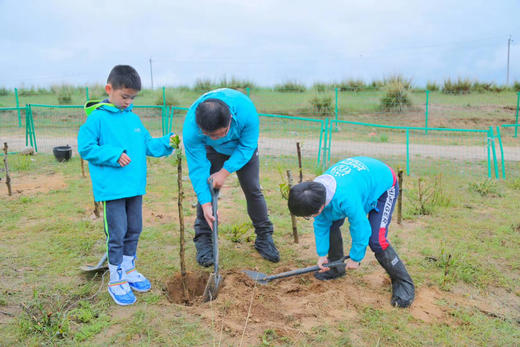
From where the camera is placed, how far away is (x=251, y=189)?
387 cm

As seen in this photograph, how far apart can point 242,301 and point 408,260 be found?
1790mm

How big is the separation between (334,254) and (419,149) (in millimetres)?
8579

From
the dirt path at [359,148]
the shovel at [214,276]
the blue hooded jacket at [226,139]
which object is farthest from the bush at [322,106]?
the shovel at [214,276]

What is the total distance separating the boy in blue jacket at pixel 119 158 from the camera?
9.73ft

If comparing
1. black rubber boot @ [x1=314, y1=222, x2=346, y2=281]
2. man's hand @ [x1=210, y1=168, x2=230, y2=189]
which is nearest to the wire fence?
black rubber boot @ [x1=314, y1=222, x2=346, y2=281]

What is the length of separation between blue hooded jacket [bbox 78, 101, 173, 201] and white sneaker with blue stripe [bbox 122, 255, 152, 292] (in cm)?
62

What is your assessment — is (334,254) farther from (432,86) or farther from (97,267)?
(432,86)

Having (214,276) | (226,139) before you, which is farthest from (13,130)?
(214,276)

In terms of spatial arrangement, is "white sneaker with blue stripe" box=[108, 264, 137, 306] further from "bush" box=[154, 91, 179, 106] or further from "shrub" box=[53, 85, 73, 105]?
"shrub" box=[53, 85, 73, 105]

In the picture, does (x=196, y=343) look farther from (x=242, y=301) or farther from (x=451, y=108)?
(x=451, y=108)

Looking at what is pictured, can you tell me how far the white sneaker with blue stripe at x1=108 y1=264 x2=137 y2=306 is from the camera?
3160mm

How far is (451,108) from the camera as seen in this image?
17109mm

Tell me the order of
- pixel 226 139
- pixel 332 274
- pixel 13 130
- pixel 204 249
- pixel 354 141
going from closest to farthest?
pixel 226 139 < pixel 332 274 < pixel 204 249 < pixel 354 141 < pixel 13 130

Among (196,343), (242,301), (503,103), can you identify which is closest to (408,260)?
(242,301)
